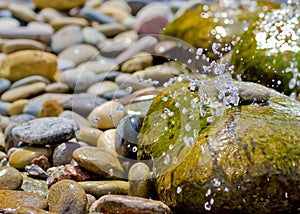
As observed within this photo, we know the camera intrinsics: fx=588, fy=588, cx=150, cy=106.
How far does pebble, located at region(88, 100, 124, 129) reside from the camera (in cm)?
455

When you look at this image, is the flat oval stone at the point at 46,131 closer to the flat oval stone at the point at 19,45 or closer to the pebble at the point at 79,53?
the pebble at the point at 79,53

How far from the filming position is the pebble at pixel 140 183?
145 inches

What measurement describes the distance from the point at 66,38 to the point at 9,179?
401 centimetres

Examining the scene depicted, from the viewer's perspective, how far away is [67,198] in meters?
3.48

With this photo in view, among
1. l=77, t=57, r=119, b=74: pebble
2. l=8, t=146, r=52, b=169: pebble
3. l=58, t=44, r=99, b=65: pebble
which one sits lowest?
l=58, t=44, r=99, b=65: pebble

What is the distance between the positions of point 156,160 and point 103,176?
1.39 ft

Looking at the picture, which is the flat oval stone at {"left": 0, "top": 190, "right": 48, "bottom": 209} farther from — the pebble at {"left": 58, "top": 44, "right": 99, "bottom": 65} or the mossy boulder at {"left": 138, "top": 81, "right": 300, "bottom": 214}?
the pebble at {"left": 58, "top": 44, "right": 99, "bottom": 65}

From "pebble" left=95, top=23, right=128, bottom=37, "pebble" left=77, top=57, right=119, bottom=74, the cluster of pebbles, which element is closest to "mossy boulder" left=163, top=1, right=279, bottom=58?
the cluster of pebbles

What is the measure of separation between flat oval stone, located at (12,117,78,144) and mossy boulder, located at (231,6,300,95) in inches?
68.0

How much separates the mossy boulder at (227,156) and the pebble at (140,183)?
0.19ft

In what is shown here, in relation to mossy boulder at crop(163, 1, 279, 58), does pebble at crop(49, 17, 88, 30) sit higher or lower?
lower

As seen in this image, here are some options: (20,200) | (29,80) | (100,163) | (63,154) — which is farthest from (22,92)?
(20,200)

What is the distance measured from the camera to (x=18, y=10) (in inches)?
329

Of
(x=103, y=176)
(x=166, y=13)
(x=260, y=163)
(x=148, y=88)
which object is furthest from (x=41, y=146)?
(x=166, y=13)
